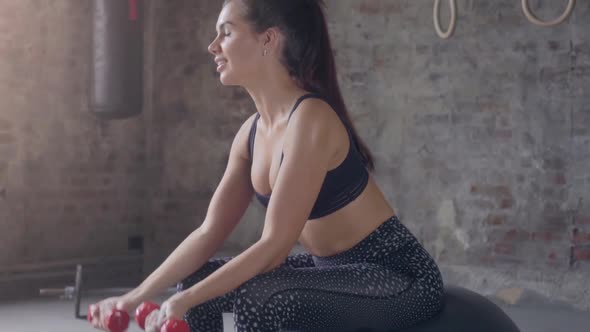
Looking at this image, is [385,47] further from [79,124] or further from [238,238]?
[79,124]

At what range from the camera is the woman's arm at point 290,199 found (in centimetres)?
166

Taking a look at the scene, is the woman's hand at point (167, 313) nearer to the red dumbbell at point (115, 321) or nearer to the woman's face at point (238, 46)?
the red dumbbell at point (115, 321)

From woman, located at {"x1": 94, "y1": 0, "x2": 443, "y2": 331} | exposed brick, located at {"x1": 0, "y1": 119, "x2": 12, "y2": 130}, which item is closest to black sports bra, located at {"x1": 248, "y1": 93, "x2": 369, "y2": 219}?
woman, located at {"x1": 94, "y1": 0, "x2": 443, "y2": 331}

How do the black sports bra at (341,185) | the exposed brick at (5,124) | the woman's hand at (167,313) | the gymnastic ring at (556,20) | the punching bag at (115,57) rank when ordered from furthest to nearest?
the punching bag at (115,57), the exposed brick at (5,124), the gymnastic ring at (556,20), the black sports bra at (341,185), the woman's hand at (167,313)

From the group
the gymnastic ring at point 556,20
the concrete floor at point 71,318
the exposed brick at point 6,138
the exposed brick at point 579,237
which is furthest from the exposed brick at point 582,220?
the exposed brick at point 6,138

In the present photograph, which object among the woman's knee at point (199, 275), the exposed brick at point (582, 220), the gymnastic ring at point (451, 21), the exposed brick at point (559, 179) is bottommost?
the exposed brick at point (582, 220)

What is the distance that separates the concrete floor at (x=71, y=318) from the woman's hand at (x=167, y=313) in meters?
2.04

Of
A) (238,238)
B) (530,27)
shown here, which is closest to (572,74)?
(530,27)

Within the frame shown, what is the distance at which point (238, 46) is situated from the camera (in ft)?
6.05

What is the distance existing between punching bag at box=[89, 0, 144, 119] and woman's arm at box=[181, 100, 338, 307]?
3045mm

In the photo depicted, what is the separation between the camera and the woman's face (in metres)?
1.84

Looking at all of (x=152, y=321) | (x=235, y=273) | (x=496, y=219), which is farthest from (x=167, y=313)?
(x=496, y=219)

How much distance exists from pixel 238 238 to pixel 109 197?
85cm

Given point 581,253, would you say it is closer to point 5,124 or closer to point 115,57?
point 115,57
